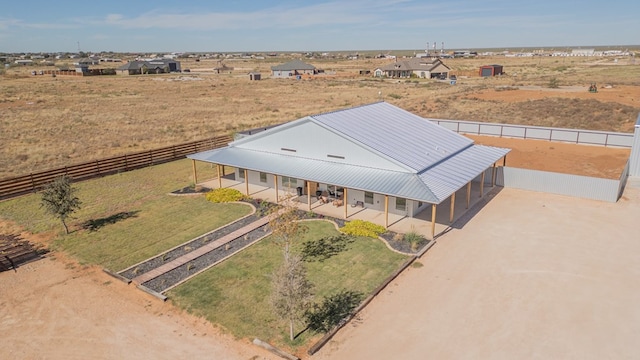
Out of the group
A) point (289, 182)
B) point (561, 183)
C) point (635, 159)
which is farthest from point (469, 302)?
point (635, 159)

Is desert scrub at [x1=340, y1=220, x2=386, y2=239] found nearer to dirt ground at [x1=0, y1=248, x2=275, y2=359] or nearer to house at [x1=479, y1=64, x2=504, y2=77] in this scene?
dirt ground at [x1=0, y1=248, x2=275, y2=359]

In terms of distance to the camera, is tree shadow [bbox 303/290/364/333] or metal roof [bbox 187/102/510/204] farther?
metal roof [bbox 187/102/510/204]

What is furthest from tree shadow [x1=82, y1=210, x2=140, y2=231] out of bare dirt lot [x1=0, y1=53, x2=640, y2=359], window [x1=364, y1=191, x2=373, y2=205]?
window [x1=364, y1=191, x2=373, y2=205]

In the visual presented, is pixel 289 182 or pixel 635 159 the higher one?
pixel 635 159

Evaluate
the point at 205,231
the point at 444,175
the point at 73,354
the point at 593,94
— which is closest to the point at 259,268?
the point at 205,231

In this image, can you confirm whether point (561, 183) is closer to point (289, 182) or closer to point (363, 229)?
point (363, 229)

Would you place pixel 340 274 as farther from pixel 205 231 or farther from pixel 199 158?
pixel 199 158

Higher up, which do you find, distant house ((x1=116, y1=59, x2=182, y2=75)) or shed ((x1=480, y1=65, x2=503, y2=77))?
distant house ((x1=116, y1=59, x2=182, y2=75))
